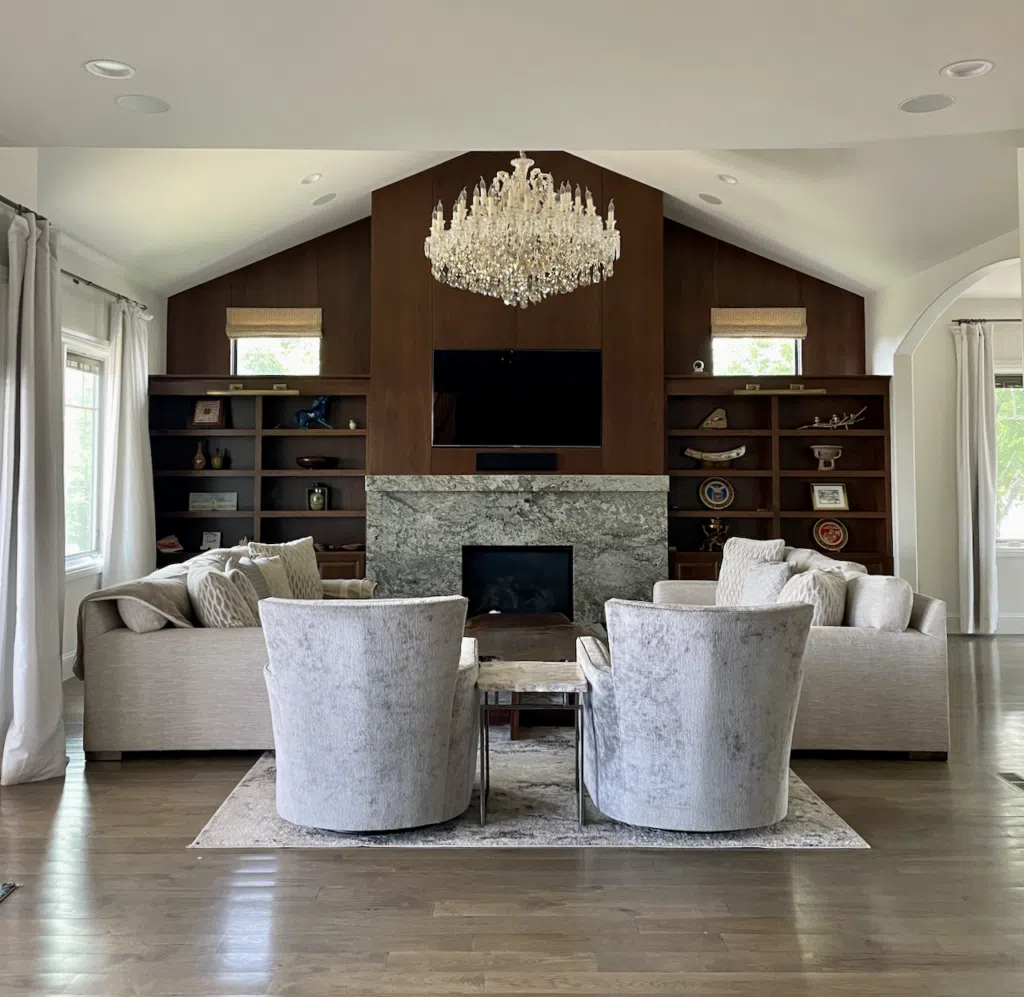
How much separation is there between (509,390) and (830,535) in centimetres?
303

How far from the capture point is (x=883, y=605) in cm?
466

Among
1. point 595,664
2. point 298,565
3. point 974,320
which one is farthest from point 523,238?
point 974,320

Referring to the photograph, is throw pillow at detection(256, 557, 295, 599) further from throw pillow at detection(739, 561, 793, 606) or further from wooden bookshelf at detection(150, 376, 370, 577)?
throw pillow at detection(739, 561, 793, 606)

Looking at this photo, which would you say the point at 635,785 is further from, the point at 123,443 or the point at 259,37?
the point at 123,443

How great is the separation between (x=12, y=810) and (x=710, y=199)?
6211 mm

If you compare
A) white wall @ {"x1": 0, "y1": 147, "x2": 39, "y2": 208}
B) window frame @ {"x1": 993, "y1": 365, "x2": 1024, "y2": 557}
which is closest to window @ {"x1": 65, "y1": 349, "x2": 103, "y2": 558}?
white wall @ {"x1": 0, "y1": 147, "x2": 39, "y2": 208}

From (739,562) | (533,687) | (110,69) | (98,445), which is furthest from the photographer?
(98,445)

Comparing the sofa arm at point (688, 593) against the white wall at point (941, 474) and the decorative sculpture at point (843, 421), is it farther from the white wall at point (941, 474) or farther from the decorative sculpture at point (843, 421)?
the white wall at point (941, 474)

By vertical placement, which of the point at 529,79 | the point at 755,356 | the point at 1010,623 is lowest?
the point at 1010,623

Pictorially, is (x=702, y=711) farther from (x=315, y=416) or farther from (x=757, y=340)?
(x=757, y=340)

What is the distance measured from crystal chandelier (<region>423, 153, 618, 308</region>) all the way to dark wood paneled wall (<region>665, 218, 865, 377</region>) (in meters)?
2.73

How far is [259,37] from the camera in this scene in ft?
10.2

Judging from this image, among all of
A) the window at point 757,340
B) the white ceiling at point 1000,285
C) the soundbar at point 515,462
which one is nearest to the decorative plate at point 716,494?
the window at point 757,340

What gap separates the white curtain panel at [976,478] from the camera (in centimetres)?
841
